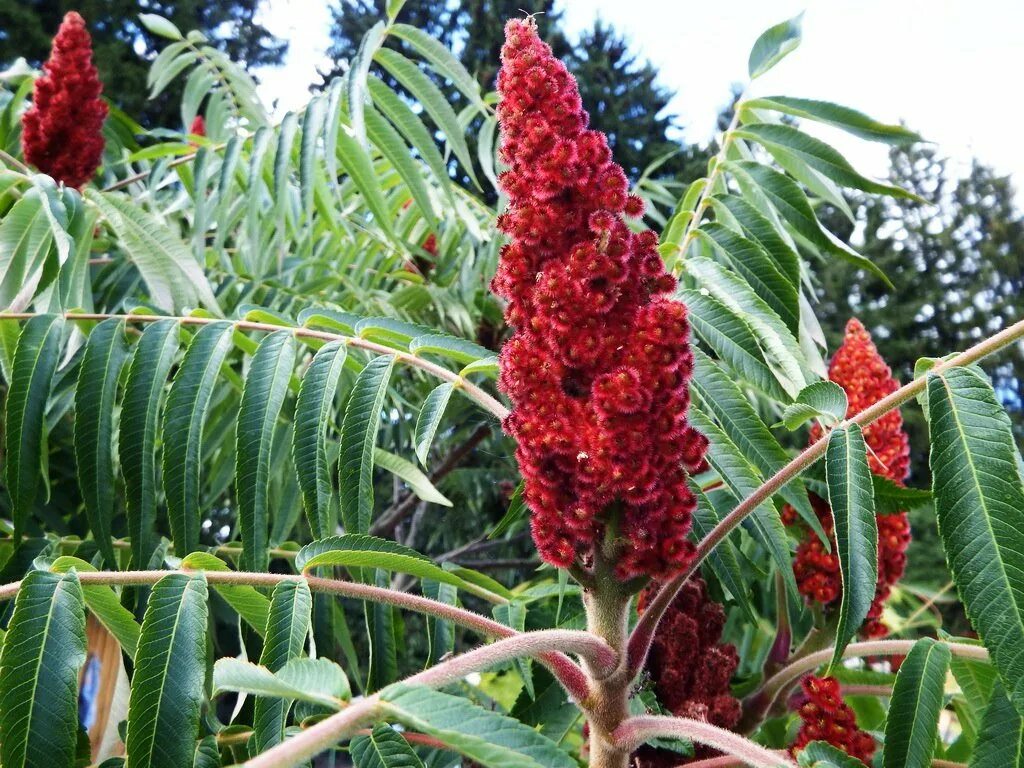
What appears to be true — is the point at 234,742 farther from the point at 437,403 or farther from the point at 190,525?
the point at 437,403

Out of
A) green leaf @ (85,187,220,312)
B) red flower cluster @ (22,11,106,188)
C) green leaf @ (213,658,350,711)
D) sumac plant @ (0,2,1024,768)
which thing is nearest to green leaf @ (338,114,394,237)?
sumac plant @ (0,2,1024,768)

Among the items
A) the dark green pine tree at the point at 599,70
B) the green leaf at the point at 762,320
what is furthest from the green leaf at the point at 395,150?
the dark green pine tree at the point at 599,70

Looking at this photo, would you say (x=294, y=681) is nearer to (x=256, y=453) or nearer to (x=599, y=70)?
(x=256, y=453)

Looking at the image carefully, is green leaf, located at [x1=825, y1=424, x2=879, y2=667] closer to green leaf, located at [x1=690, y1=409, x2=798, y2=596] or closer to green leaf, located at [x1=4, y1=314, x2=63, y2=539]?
green leaf, located at [x1=690, y1=409, x2=798, y2=596]

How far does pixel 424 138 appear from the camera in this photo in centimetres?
201

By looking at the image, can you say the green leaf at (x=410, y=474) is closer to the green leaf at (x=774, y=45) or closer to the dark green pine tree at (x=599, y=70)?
the green leaf at (x=774, y=45)

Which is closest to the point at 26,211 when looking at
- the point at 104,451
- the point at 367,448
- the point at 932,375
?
the point at 104,451

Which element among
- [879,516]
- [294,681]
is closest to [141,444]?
[294,681]

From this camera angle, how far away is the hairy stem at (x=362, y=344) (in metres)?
1.51

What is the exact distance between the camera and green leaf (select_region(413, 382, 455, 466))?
1462mm

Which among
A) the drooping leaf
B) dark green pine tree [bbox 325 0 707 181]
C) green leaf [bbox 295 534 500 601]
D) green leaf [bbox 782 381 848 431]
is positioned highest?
dark green pine tree [bbox 325 0 707 181]

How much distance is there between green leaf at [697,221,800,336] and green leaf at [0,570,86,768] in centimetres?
116

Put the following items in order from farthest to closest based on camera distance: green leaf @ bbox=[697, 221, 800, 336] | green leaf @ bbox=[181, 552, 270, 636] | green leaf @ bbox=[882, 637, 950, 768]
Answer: green leaf @ bbox=[697, 221, 800, 336]
green leaf @ bbox=[181, 552, 270, 636]
green leaf @ bbox=[882, 637, 950, 768]

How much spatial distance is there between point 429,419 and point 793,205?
31.6 inches
